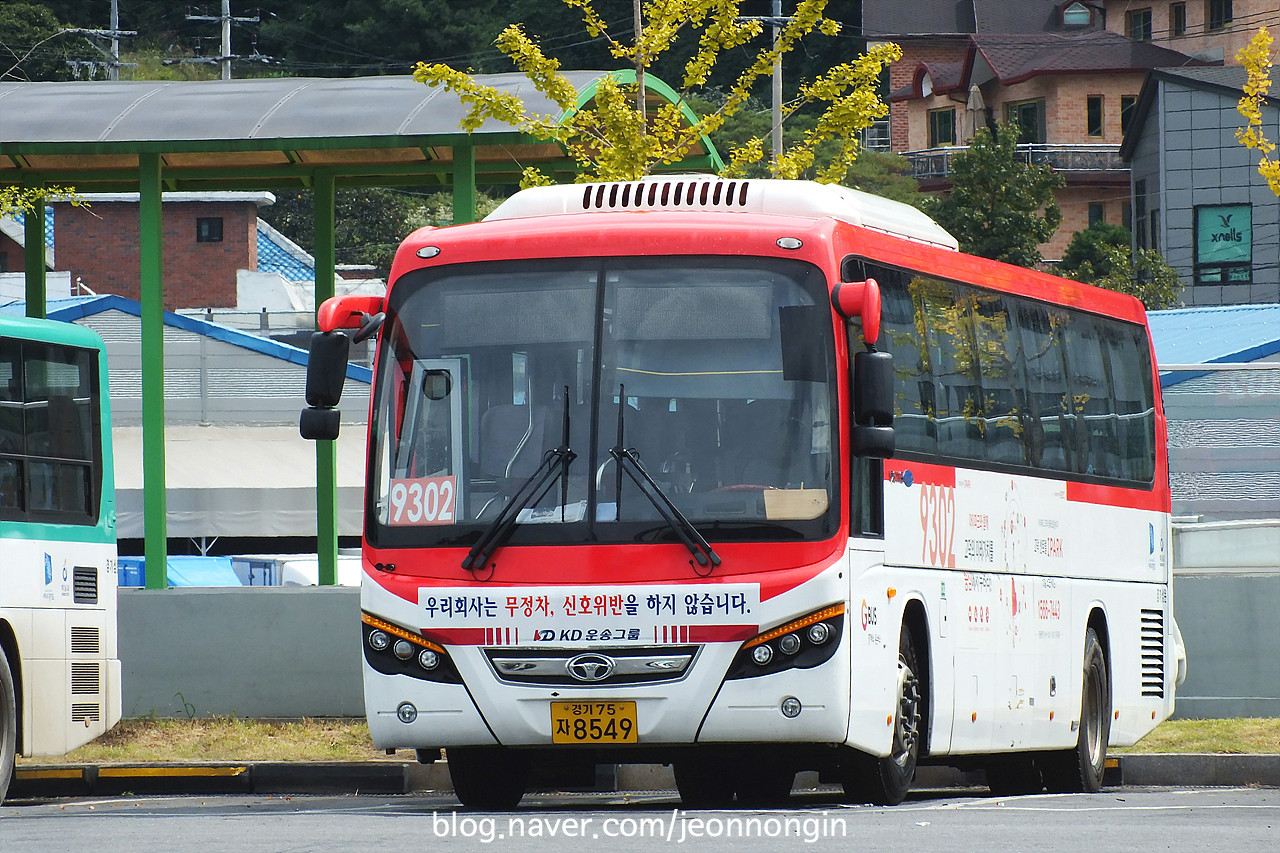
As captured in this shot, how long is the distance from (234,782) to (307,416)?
4800 millimetres

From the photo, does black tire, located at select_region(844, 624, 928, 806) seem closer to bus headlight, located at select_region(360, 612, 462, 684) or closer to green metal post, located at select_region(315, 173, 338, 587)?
bus headlight, located at select_region(360, 612, 462, 684)

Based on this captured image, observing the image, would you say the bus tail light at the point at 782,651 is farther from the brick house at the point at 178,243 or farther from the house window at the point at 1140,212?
the house window at the point at 1140,212

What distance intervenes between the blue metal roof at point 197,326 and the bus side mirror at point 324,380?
23.3 m

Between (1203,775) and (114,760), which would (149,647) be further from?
(1203,775)

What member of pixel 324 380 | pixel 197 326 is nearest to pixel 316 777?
pixel 324 380

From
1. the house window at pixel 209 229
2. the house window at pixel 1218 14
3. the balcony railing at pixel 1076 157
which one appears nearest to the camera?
the house window at pixel 209 229

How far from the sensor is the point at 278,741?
52.3 feet

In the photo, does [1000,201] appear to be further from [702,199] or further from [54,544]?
[702,199]

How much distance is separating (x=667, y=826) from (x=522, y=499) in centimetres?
177

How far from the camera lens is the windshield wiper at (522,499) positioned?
10.6 metres

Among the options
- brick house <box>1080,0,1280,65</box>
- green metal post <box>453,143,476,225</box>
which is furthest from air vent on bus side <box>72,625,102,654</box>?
brick house <box>1080,0,1280,65</box>

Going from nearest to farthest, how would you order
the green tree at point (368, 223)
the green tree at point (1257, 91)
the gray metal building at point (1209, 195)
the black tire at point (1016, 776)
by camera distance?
the black tire at point (1016, 776) → the green tree at point (1257, 91) → the gray metal building at point (1209, 195) → the green tree at point (368, 223)

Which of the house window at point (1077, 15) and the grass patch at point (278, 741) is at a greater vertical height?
the house window at point (1077, 15)

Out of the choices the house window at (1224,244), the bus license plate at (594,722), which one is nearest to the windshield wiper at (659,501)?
the bus license plate at (594,722)
